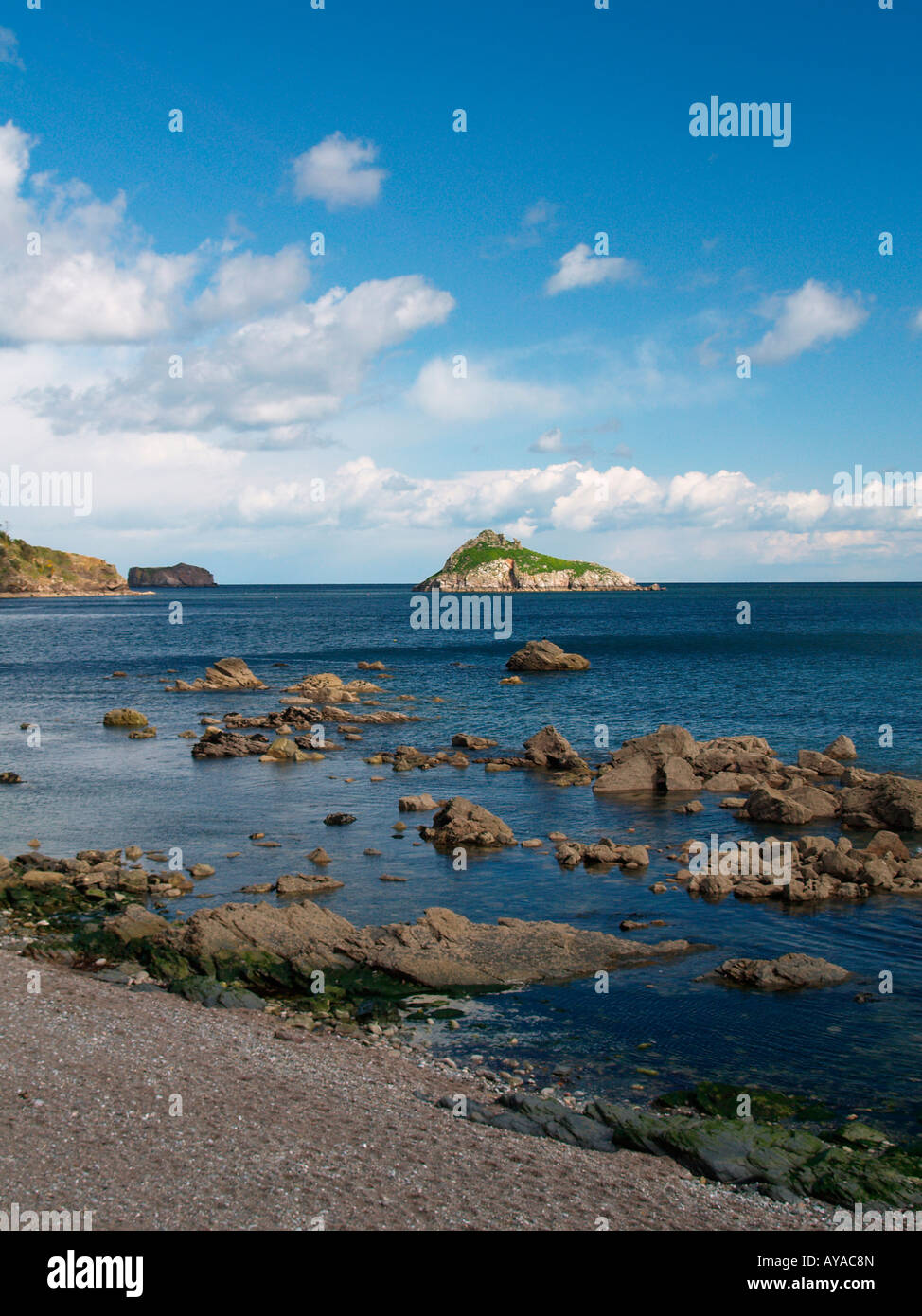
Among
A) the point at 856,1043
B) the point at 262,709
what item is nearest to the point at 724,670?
the point at 262,709

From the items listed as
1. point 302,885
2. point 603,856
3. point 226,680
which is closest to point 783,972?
point 603,856

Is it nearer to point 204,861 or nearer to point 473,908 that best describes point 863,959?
point 473,908

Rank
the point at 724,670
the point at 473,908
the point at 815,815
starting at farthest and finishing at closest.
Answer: the point at 724,670
the point at 815,815
the point at 473,908

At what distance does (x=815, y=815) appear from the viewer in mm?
40500

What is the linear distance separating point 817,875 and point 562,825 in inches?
446

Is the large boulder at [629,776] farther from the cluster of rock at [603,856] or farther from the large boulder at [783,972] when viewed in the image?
the large boulder at [783,972]

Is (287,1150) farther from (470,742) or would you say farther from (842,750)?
(842,750)

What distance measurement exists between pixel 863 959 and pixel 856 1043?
537 cm

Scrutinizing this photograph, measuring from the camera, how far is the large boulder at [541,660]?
97.8m

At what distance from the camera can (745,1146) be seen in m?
15.7

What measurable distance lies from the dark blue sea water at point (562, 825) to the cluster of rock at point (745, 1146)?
167 centimetres

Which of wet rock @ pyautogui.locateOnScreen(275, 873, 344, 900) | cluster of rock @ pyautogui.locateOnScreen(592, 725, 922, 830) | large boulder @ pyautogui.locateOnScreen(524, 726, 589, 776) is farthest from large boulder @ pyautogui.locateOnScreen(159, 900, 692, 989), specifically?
large boulder @ pyautogui.locateOnScreen(524, 726, 589, 776)

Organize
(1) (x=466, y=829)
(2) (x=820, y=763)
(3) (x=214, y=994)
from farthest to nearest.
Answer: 1. (2) (x=820, y=763)
2. (1) (x=466, y=829)
3. (3) (x=214, y=994)

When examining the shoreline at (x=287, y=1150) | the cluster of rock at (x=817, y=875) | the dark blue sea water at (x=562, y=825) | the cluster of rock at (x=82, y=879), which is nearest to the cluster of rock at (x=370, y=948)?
the dark blue sea water at (x=562, y=825)
